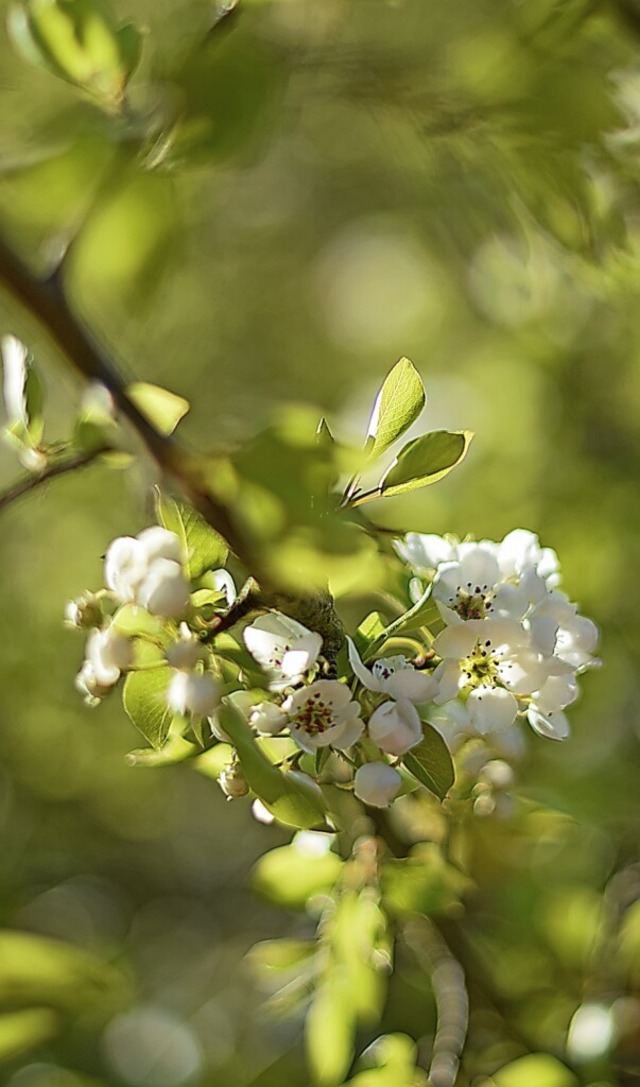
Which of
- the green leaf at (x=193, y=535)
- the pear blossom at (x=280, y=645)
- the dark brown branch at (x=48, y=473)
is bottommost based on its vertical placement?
the pear blossom at (x=280, y=645)

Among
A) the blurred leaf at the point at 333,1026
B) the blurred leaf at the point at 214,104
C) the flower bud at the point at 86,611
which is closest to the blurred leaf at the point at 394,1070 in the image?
the blurred leaf at the point at 333,1026

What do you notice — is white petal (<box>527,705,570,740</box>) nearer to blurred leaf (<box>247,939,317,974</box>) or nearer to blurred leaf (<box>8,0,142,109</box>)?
blurred leaf (<box>247,939,317,974</box>)

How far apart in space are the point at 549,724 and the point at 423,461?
6.1 inches

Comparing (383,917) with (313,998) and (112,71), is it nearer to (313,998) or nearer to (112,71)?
(313,998)

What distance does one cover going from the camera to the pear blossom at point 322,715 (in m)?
0.48

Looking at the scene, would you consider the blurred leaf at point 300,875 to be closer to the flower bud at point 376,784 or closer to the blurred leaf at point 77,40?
the flower bud at point 376,784

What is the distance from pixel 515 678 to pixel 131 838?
1.20 m

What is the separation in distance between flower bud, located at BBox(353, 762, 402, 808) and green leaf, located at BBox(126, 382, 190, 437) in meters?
0.17

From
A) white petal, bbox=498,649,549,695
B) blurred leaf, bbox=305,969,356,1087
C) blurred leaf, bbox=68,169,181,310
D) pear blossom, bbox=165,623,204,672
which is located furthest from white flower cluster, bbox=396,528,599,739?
blurred leaf, bbox=68,169,181,310

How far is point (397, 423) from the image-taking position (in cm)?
47

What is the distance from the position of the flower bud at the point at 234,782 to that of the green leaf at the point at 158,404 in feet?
0.50

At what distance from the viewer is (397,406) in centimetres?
47

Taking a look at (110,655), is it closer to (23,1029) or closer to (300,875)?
(300,875)

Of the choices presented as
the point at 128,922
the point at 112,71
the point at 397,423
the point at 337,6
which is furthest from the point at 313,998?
the point at 128,922
